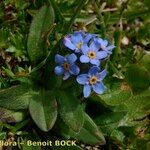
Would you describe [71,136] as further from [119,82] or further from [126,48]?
[126,48]

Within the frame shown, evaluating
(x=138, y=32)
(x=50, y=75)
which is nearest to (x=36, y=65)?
(x=50, y=75)

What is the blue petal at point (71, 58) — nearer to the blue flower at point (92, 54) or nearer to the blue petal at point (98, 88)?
the blue flower at point (92, 54)

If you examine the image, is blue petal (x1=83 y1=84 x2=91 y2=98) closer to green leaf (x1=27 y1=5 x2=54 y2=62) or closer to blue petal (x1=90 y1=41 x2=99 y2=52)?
blue petal (x1=90 y1=41 x2=99 y2=52)

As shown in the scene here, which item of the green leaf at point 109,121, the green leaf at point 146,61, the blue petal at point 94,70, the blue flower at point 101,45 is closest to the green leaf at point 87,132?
the green leaf at point 109,121

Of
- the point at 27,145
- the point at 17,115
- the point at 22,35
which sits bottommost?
the point at 27,145

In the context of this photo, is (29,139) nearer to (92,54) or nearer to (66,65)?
(66,65)

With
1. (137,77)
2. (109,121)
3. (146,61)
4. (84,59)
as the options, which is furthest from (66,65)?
(146,61)

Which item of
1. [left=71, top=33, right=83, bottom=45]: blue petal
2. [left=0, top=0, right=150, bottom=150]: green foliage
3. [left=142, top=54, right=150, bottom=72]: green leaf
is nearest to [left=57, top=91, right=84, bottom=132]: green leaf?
[left=0, top=0, right=150, bottom=150]: green foliage
